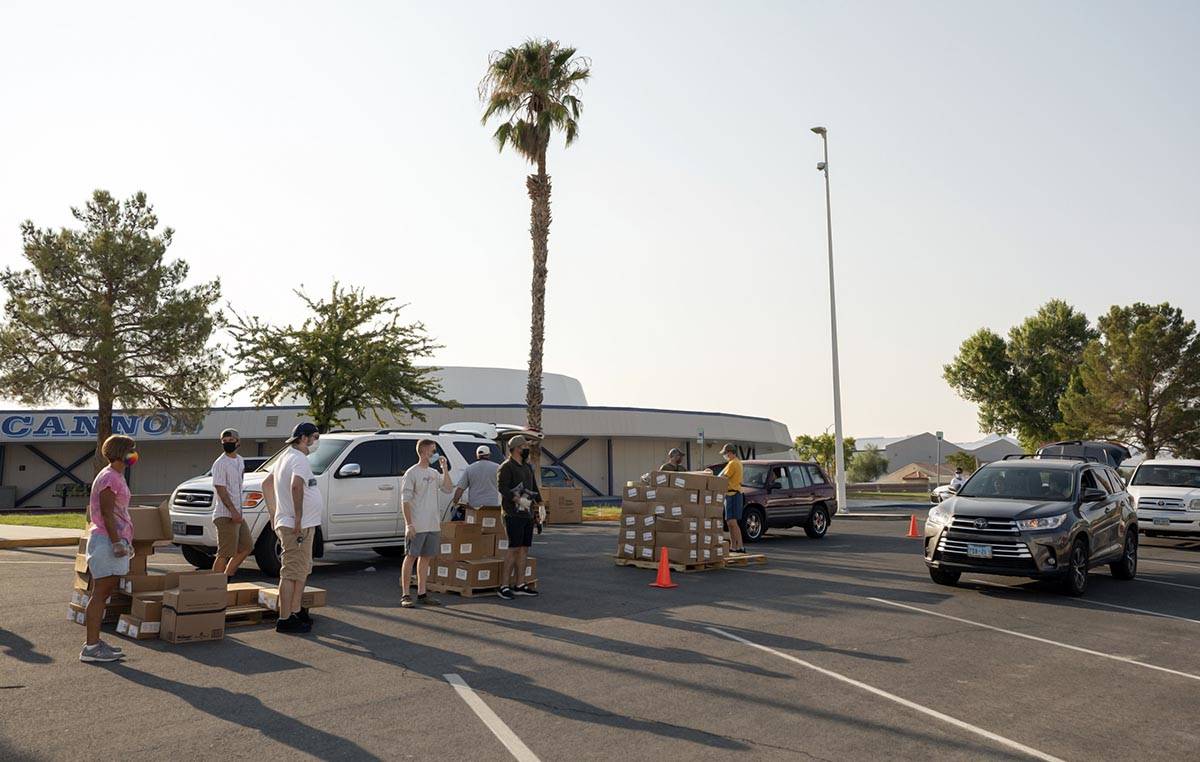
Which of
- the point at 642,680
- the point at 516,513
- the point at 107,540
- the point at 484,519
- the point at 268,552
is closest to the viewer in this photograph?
the point at 642,680

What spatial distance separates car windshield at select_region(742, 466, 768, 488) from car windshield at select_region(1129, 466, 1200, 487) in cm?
831

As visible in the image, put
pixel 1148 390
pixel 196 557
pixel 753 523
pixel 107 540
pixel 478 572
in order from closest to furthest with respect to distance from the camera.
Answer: pixel 107 540, pixel 478 572, pixel 196 557, pixel 753 523, pixel 1148 390

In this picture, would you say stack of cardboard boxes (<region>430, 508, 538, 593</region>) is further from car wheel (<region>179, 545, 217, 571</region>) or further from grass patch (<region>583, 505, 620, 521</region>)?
grass patch (<region>583, 505, 620, 521</region>)

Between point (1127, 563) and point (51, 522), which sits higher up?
point (51, 522)

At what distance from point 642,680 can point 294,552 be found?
147 inches

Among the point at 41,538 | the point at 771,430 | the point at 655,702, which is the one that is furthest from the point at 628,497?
the point at 771,430

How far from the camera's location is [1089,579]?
1474 cm

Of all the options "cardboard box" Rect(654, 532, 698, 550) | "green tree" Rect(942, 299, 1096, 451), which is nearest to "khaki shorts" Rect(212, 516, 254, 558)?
"cardboard box" Rect(654, 532, 698, 550)

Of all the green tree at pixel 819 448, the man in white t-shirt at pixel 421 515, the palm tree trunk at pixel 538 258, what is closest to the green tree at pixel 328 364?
the palm tree trunk at pixel 538 258

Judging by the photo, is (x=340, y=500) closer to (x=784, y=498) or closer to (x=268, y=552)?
(x=268, y=552)

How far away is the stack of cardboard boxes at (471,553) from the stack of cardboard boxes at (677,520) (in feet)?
10.1

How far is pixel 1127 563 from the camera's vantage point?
576 inches

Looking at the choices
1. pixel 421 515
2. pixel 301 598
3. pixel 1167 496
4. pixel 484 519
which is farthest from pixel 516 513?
pixel 1167 496

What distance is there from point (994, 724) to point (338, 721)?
4451 mm
